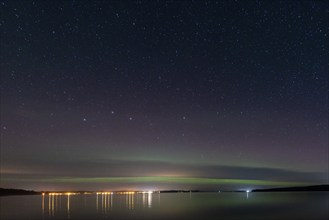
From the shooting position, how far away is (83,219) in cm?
4419

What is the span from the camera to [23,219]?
4419 cm

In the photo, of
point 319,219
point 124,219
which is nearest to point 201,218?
point 124,219

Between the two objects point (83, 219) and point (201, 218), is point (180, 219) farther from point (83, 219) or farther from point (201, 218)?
point (83, 219)

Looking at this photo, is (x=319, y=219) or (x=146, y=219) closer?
(x=319, y=219)

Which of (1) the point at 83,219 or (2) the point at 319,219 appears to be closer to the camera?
(2) the point at 319,219

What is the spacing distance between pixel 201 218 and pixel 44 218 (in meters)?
18.2

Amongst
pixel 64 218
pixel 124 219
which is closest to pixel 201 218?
pixel 124 219

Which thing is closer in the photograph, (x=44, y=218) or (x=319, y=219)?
(x=319, y=219)

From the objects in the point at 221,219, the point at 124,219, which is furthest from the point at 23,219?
the point at 221,219

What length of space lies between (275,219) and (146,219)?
14.4 m

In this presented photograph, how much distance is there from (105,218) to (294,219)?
21057mm

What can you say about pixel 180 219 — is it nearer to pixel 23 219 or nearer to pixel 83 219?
pixel 83 219

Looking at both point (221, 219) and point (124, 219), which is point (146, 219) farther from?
point (221, 219)

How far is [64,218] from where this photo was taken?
45.9 m
